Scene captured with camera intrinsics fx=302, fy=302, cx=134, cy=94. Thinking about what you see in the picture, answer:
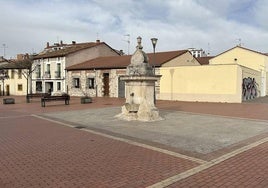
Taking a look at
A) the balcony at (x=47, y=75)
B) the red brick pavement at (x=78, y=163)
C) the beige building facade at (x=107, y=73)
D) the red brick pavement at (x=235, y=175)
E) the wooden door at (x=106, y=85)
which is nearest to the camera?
the red brick pavement at (x=235, y=175)

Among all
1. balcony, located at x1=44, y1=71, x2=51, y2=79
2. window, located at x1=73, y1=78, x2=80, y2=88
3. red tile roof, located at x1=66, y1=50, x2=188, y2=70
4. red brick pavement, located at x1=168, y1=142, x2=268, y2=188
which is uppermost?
red tile roof, located at x1=66, y1=50, x2=188, y2=70

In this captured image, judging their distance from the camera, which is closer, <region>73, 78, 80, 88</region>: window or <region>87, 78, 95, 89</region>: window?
<region>87, 78, 95, 89</region>: window

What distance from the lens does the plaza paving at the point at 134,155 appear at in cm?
531

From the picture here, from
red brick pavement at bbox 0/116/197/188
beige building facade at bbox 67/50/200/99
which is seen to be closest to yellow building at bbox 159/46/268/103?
beige building facade at bbox 67/50/200/99

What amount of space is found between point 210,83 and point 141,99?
13.0 metres

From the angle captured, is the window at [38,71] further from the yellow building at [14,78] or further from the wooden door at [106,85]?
the wooden door at [106,85]

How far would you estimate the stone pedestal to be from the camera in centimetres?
1285

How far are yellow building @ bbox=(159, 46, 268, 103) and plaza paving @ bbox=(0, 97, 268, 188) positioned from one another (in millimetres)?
12415

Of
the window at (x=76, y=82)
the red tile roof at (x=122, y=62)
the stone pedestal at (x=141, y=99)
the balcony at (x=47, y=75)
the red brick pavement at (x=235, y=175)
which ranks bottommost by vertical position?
the red brick pavement at (x=235, y=175)

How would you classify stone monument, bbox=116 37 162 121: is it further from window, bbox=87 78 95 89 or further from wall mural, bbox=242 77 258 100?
window, bbox=87 78 95 89

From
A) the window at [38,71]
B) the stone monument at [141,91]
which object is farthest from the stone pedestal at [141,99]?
the window at [38,71]

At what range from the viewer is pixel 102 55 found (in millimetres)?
40844

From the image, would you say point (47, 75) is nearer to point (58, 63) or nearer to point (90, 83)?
point (58, 63)

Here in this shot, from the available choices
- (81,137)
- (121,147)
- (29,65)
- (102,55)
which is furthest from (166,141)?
(29,65)
